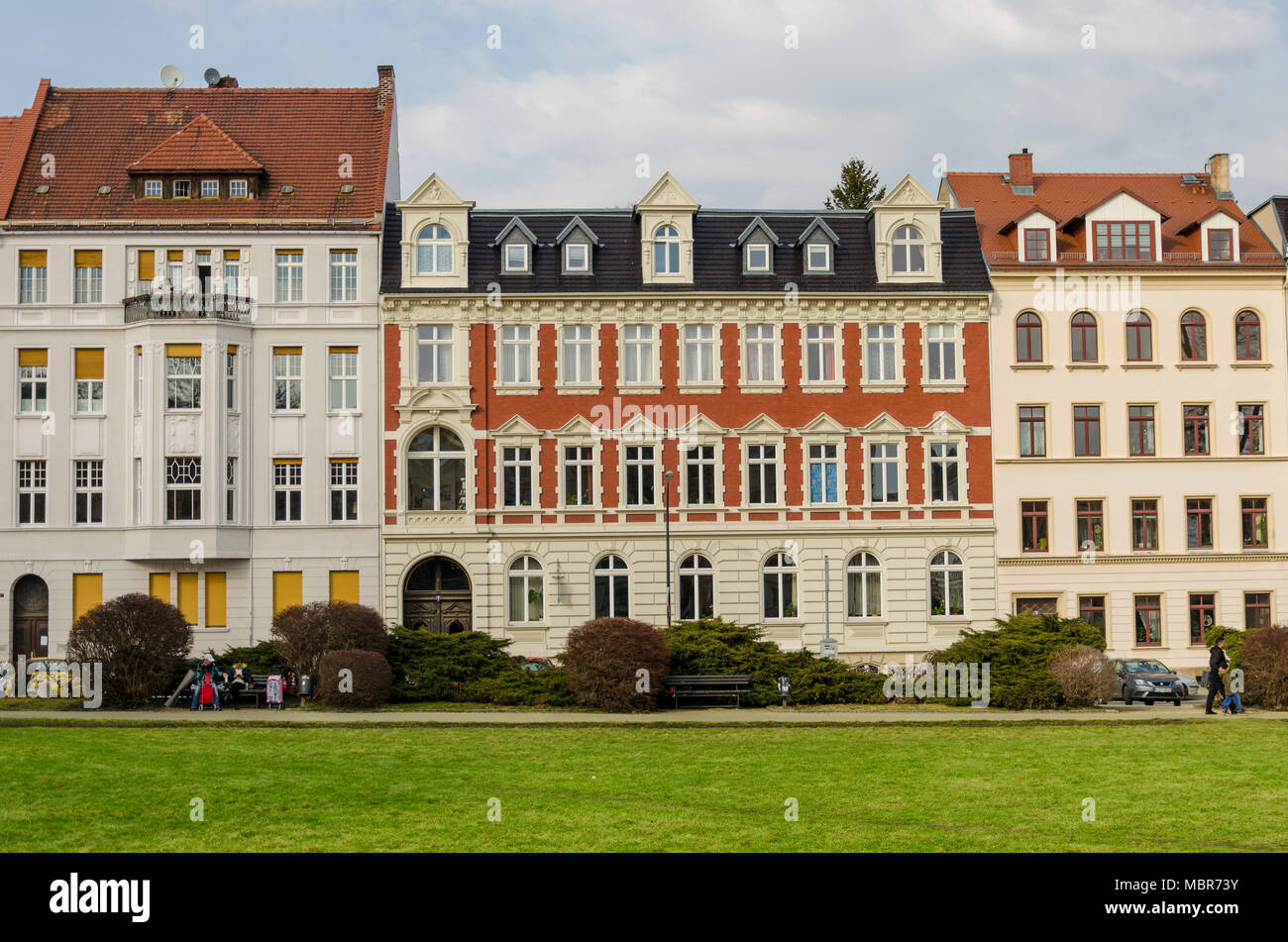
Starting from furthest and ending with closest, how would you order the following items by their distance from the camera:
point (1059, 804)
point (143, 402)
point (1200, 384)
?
point (1200, 384) < point (143, 402) < point (1059, 804)

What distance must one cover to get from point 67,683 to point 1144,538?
3452 centimetres

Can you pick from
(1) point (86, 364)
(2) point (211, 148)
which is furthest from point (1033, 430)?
(1) point (86, 364)

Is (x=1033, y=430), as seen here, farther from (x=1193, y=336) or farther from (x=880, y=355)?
(x=1193, y=336)

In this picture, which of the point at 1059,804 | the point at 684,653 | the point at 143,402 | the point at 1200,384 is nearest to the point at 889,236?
the point at 1200,384

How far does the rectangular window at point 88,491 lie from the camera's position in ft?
150

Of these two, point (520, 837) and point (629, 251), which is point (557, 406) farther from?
point (520, 837)

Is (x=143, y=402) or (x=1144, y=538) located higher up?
(x=143, y=402)

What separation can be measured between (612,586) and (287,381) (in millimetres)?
12763

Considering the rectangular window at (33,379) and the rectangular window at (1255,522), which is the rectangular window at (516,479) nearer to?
the rectangular window at (33,379)

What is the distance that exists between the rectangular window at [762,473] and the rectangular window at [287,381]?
1522 centimetres

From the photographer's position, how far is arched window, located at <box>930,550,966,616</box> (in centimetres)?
4734

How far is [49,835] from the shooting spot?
14867mm

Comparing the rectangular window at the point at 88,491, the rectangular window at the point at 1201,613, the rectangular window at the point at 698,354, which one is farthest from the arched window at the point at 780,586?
the rectangular window at the point at 88,491

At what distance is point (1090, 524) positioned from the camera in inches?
1903
